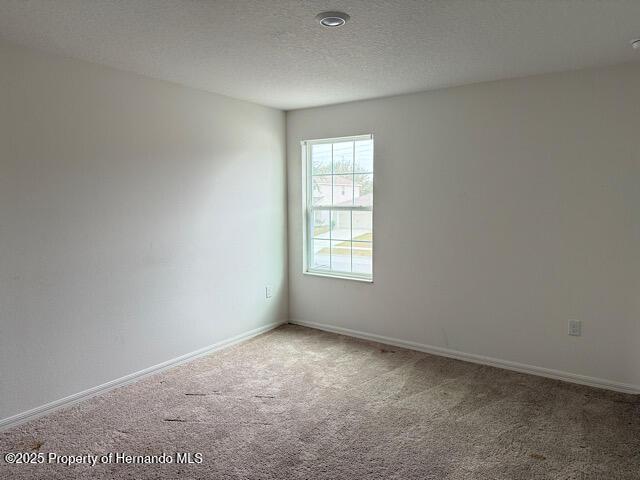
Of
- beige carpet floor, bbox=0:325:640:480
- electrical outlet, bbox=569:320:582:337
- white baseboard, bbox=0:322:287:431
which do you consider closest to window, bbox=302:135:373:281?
white baseboard, bbox=0:322:287:431

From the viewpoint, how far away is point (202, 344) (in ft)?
13.7

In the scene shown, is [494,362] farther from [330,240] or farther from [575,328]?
[330,240]

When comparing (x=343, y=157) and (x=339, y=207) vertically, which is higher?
(x=343, y=157)

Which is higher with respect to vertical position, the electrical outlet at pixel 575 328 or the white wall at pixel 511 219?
the white wall at pixel 511 219

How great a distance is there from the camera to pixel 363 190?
4637 millimetres

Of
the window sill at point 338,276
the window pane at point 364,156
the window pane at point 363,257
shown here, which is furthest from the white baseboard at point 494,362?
the window pane at point 364,156

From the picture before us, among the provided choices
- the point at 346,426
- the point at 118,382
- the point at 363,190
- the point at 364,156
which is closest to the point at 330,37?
the point at 364,156

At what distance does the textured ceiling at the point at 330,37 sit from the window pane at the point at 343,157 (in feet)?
3.39

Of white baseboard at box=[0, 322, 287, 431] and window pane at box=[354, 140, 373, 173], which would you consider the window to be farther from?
white baseboard at box=[0, 322, 287, 431]

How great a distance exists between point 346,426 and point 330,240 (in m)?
2.33

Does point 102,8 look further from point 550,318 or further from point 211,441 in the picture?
point 550,318

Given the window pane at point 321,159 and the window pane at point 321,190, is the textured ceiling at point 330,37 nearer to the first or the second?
the window pane at point 321,159

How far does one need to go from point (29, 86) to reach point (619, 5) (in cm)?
331

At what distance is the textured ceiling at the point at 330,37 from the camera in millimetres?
2287
